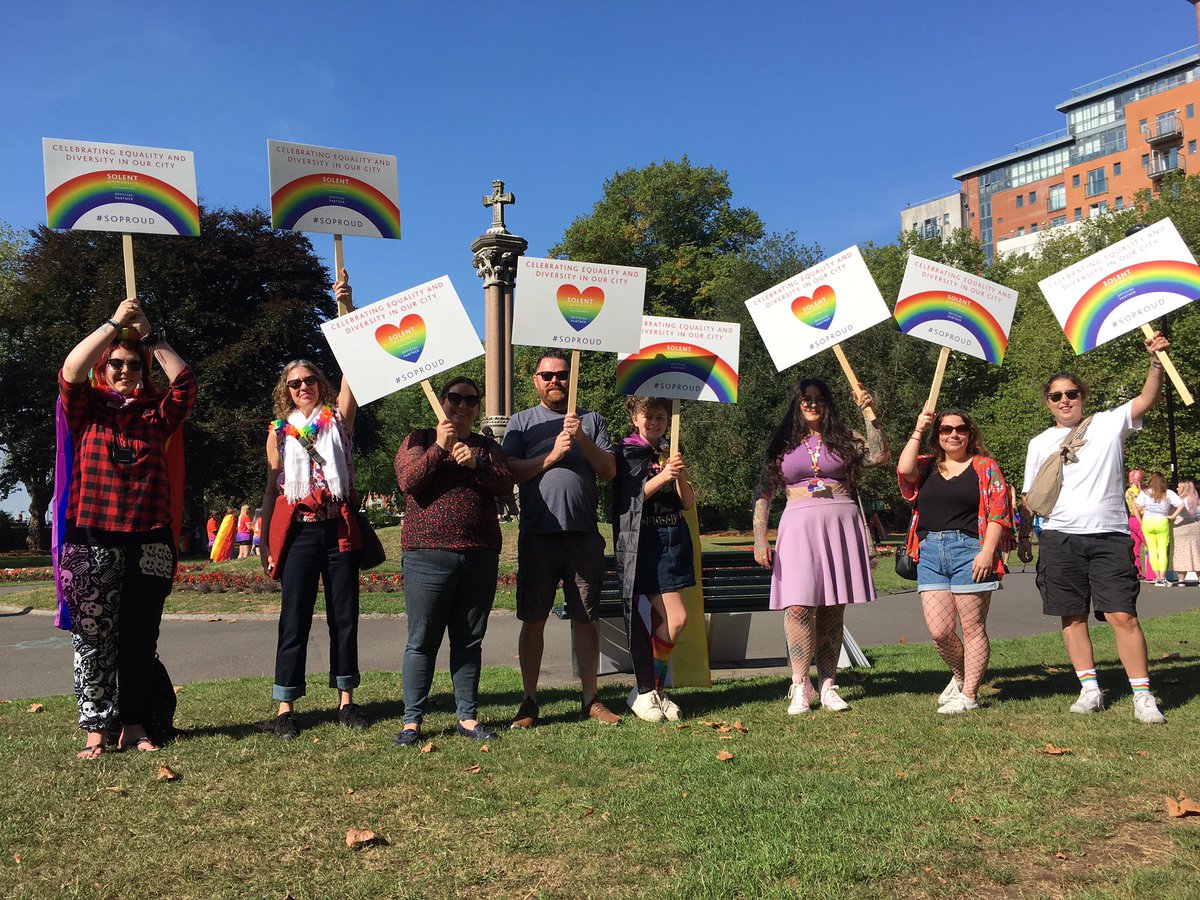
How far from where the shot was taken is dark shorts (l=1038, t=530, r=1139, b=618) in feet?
19.3

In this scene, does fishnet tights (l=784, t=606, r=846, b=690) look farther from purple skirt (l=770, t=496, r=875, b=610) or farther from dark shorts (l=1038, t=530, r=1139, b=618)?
dark shorts (l=1038, t=530, r=1139, b=618)

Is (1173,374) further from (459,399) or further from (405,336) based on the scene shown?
(405,336)

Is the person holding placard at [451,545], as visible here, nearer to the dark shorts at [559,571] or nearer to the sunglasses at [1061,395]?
the dark shorts at [559,571]

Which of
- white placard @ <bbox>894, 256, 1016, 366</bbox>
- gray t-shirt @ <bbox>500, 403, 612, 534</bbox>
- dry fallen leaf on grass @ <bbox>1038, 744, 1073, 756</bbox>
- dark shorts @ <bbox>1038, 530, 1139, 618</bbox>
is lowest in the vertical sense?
dry fallen leaf on grass @ <bbox>1038, 744, 1073, 756</bbox>

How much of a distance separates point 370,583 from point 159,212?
35.8 feet

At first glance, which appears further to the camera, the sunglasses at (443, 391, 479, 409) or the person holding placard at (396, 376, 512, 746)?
the sunglasses at (443, 391, 479, 409)

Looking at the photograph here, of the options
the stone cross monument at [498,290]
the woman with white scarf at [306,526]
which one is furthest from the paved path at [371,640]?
the stone cross monument at [498,290]

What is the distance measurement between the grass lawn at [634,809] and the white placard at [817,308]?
2384 mm

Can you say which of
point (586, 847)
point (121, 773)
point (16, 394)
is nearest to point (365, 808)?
point (586, 847)

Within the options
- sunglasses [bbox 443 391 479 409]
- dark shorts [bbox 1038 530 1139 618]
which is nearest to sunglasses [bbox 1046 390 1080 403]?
dark shorts [bbox 1038 530 1139 618]

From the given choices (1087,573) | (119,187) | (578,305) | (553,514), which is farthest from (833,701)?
(119,187)

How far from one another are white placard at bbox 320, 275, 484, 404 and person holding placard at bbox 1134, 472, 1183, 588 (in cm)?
1421

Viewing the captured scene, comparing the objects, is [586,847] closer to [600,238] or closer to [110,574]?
[110,574]

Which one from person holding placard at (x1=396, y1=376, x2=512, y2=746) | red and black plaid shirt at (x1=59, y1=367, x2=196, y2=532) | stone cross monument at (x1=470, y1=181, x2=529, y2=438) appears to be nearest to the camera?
red and black plaid shirt at (x1=59, y1=367, x2=196, y2=532)
